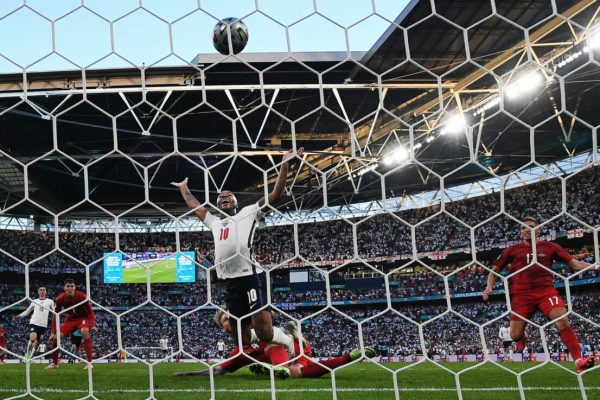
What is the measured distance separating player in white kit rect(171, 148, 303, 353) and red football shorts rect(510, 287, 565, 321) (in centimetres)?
225

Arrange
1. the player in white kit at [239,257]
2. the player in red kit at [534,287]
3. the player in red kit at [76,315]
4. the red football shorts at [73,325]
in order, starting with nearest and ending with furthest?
1. the player in white kit at [239,257]
2. the player in red kit at [534,287]
3. the player in red kit at [76,315]
4. the red football shorts at [73,325]

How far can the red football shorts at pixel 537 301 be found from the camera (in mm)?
5141

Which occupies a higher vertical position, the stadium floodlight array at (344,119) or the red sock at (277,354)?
the stadium floodlight array at (344,119)

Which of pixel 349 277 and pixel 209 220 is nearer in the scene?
pixel 209 220

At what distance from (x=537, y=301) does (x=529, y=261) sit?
1.30ft

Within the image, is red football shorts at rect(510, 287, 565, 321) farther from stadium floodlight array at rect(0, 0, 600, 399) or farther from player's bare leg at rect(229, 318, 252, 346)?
player's bare leg at rect(229, 318, 252, 346)

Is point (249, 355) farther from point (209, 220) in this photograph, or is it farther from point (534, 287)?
point (534, 287)

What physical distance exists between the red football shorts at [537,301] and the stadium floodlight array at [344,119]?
0.44 m

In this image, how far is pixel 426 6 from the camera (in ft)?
32.6

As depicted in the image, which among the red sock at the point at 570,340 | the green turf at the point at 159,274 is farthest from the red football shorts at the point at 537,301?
the green turf at the point at 159,274

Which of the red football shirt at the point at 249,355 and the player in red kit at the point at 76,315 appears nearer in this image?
the red football shirt at the point at 249,355

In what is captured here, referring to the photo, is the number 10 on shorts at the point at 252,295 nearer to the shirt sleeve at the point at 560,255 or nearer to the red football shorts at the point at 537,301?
the red football shorts at the point at 537,301

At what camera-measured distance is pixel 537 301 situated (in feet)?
17.2

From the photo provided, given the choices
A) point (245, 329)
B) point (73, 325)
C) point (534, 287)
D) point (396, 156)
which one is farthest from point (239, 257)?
point (396, 156)
